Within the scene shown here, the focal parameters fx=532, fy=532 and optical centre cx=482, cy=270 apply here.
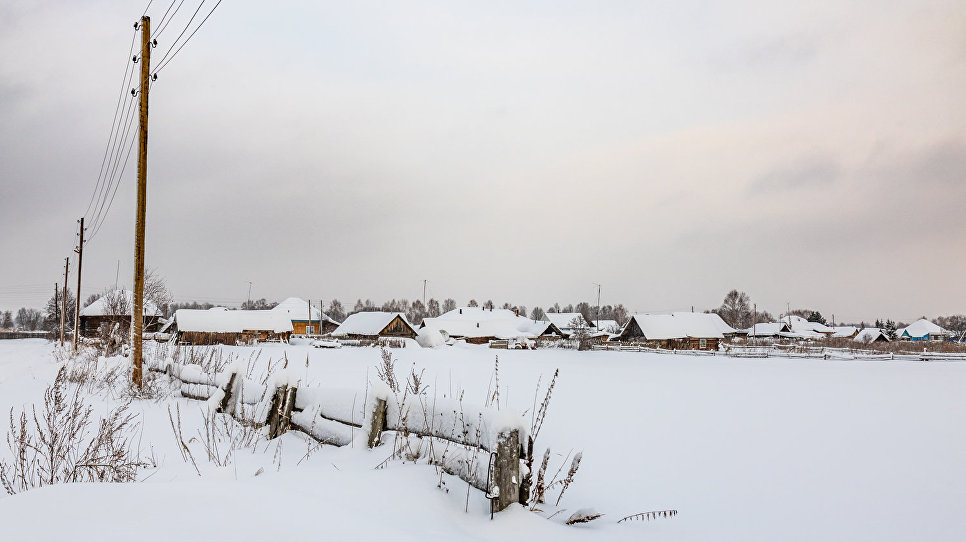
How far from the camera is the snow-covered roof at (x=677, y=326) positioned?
52.6m

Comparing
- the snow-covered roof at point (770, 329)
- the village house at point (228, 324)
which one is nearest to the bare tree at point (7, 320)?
the village house at point (228, 324)

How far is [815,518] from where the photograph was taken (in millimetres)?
5520

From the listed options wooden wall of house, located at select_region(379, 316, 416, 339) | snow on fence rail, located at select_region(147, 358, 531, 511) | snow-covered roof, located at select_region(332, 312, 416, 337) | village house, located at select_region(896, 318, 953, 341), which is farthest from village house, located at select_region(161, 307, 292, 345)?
village house, located at select_region(896, 318, 953, 341)

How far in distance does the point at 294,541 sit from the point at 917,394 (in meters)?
18.2

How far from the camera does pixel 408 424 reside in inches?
184

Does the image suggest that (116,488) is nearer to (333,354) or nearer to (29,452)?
(29,452)

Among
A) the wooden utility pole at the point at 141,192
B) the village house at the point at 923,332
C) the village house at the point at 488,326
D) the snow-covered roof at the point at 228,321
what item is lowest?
the village house at the point at 923,332

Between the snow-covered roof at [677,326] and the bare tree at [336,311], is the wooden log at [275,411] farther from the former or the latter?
the bare tree at [336,311]

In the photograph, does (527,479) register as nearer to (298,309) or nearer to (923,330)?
(298,309)

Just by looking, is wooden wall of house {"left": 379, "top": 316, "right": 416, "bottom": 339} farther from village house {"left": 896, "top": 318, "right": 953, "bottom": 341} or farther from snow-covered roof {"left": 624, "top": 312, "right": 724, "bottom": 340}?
village house {"left": 896, "top": 318, "right": 953, "bottom": 341}

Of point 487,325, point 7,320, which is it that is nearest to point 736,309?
point 487,325

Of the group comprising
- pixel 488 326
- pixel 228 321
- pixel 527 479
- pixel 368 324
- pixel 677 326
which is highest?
pixel 527 479

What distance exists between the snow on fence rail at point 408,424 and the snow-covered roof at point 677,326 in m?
49.4

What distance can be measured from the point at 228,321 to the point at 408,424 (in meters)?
46.3
